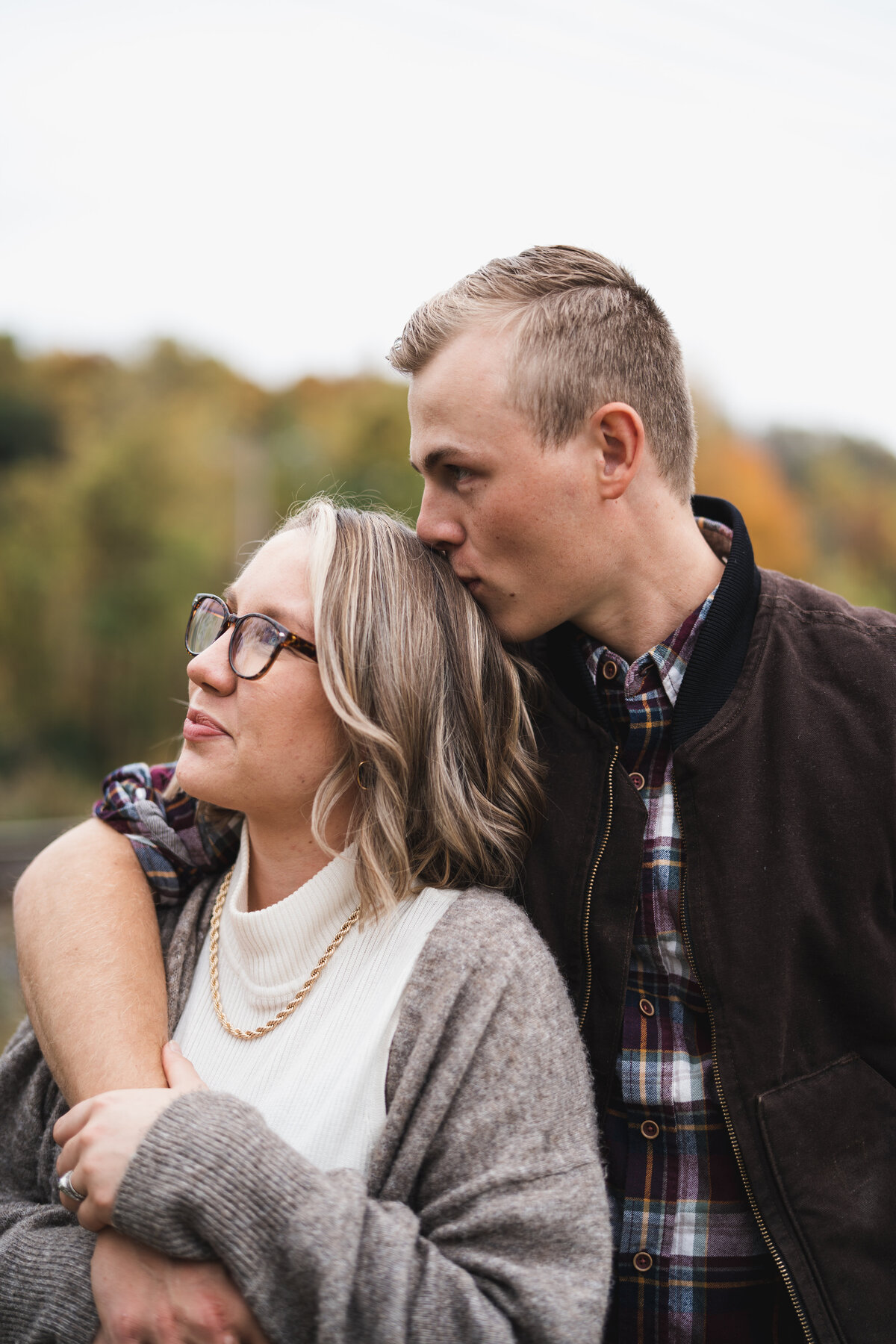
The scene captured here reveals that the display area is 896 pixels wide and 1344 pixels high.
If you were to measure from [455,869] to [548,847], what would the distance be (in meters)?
0.20

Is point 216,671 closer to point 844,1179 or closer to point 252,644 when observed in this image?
point 252,644

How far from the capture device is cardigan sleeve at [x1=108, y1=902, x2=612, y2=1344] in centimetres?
162

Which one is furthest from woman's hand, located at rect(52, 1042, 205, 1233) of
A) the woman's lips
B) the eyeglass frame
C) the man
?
the eyeglass frame

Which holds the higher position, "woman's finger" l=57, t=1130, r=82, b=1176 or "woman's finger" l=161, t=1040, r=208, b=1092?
"woman's finger" l=161, t=1040, r=208, b=1092

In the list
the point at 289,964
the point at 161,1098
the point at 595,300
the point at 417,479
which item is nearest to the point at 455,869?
the point at 289,964

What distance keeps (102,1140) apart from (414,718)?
937mm

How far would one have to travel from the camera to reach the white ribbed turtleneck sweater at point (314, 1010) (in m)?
1.88

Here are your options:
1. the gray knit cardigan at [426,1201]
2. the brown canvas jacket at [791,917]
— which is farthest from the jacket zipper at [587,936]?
the gray knit cardigan at [426,1201]

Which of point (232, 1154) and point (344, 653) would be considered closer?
point (232, 1154)

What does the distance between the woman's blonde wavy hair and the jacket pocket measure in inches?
27.2

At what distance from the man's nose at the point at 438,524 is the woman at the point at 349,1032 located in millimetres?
53

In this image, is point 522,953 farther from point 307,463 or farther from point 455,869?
point 307,463

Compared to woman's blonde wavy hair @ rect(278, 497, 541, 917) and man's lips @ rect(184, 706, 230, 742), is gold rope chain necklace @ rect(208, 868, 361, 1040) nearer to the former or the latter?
woman's blonde wavy hair @ rect(278, 497, 541, 917)

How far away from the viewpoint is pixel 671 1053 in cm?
206
